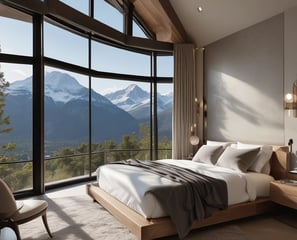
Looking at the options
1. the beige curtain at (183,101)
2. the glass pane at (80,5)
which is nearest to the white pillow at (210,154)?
the beige curtain at (183,101)

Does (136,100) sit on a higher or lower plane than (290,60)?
lower

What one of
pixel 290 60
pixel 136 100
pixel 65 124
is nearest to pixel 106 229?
pixel 65 124

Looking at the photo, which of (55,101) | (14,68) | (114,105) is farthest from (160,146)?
(14,68)

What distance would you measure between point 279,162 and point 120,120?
4248mm

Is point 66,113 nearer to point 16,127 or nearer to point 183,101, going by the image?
point 16,127

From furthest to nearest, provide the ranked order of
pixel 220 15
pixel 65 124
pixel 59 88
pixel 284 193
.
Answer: pixel 65 124, pixel 59 88, pixel 220 15, pixel 284 193

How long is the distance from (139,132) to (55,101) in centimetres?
235

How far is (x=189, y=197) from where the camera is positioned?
3211 millimetres

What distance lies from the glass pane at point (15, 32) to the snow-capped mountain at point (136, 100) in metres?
2.39

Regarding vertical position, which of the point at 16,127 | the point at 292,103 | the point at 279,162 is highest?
the point at 292,103

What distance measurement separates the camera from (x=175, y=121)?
6.69 metres

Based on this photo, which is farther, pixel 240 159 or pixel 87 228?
pixel 240 159

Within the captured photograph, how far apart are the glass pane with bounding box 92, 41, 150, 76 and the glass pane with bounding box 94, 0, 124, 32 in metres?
0.53

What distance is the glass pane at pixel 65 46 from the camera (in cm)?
532
